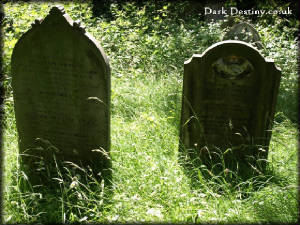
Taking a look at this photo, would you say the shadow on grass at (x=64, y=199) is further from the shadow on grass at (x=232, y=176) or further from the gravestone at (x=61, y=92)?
the shadow on grass at (x=232, y=176)

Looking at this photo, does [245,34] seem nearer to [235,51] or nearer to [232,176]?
[235,51]

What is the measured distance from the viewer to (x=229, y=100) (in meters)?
3.07

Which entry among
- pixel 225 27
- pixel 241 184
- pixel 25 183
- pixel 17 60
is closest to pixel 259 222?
pixel 241 184

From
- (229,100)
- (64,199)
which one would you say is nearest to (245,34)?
(229,100)

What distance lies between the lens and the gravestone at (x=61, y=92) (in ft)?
8.98

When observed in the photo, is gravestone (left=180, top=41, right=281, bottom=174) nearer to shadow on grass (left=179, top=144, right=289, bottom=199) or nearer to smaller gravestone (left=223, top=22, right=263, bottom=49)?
shadow on grass (left=179, top=144, right=289, bottom=199)

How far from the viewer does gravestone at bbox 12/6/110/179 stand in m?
2.74

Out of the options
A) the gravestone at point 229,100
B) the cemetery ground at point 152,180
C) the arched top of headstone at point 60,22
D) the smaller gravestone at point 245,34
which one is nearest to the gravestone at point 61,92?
the arched top of headstone at point 60,22

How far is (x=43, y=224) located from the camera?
2.53 metres

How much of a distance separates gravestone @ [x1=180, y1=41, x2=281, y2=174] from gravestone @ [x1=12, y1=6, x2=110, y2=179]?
854mm

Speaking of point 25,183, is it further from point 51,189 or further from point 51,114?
point 51,114

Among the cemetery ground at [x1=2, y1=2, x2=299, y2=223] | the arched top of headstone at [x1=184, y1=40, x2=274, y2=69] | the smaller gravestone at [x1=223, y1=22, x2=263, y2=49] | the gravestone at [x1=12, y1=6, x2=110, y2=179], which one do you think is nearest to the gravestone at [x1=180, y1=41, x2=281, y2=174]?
the arched top of headstone at [x1=184, y1=40, x2=274, y2=69]

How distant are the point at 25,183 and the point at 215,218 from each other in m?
1.68

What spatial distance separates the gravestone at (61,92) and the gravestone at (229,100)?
0.85 metres
